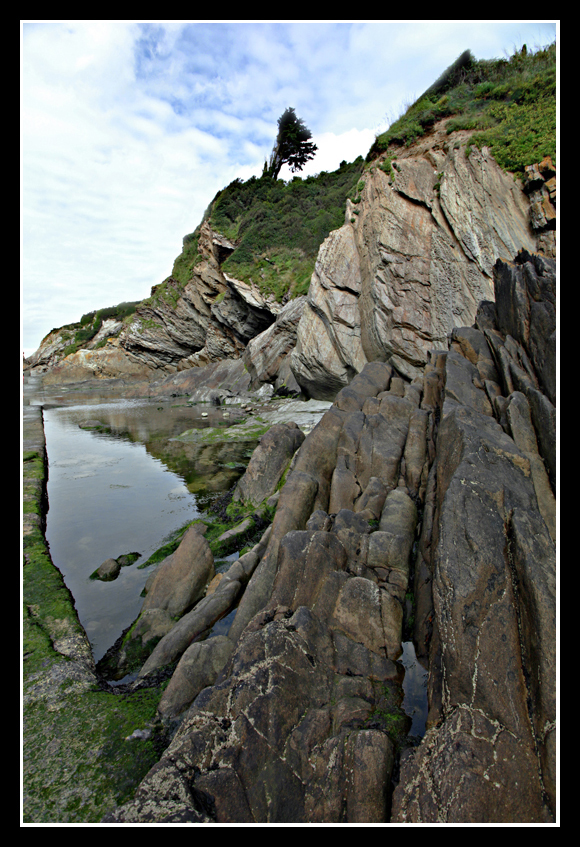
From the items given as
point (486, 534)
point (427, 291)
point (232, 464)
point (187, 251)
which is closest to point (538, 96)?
point (427, 291)

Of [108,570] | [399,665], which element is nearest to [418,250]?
[108,570]

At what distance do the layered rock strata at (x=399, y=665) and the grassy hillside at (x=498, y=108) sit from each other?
77.4ft

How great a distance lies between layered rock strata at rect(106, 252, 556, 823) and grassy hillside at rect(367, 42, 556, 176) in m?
23.6

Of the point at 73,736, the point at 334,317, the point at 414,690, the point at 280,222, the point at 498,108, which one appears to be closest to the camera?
the point at 414,690

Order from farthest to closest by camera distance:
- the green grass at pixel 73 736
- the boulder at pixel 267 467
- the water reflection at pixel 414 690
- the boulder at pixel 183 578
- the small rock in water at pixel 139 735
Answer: the boulder at pixel 267 467 → the boulder at pixel 183 578 → the small rock in water at pixel 139 735 → the water reflection at pixel 414 690 → the green grass at pixel 73 736

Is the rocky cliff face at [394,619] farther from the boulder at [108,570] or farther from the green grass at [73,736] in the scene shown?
the boulder at [108,570]

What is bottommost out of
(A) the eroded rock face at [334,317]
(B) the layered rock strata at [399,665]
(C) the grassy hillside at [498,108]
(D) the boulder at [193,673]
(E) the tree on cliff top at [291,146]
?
(D) the boulder at [193,673]

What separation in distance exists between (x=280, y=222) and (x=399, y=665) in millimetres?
57201

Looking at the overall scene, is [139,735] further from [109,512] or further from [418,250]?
[418,250]

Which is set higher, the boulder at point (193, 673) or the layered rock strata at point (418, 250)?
the layered rock strata at point (418, 250)

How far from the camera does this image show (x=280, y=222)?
53906mm

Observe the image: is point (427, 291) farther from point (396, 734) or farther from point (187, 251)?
point (187, 251)

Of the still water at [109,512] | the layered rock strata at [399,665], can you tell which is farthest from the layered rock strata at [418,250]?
the layered rock strata at [399,665]

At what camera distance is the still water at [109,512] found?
1054cm
